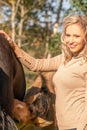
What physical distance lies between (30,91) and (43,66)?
27.0 inches

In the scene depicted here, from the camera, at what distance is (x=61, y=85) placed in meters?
3.03

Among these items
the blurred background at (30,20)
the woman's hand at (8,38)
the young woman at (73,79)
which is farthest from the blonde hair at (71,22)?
the blurred background at (30,20)

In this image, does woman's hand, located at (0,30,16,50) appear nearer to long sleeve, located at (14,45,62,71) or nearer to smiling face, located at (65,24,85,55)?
long sleeve, located at (14,45,62,71)

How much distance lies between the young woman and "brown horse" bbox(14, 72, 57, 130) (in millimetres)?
449

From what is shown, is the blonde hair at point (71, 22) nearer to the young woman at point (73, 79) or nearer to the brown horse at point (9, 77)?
the young woman at point (73, 79)

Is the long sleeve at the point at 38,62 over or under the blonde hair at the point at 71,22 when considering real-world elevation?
under

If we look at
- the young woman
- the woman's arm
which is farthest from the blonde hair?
the woman's arm

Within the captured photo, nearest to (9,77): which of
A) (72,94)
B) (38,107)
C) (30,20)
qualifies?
(72,94)

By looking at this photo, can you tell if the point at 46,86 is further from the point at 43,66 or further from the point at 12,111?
the point at 12,111

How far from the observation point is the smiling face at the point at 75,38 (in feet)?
9.84

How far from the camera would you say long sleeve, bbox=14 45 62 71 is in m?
3.57

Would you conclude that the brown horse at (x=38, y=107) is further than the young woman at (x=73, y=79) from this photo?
Yes

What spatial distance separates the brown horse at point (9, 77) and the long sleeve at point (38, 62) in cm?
11

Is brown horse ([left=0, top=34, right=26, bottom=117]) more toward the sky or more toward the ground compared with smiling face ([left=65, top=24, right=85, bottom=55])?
more toward the ground
